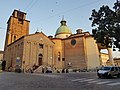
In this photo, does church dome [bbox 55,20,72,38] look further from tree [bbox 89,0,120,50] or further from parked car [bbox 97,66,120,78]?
parked car [bbox 97,66,120,78]

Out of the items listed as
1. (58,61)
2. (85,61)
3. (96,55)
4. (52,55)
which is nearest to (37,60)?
(52,55)

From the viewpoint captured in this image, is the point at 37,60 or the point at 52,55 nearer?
the point at 37,60

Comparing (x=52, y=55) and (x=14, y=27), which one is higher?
(x=14, y=27)

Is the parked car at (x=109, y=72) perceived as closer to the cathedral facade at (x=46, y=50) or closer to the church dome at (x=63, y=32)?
the cathedral facade at (x=46, y=50)

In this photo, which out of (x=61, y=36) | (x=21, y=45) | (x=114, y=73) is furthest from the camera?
(x=61, y=36)

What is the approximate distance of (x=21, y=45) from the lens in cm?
4678

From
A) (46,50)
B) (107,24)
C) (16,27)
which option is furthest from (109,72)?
(16,27)

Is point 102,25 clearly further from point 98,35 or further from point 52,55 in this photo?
point 52,55

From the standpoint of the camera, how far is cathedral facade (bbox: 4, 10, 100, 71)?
1829 inches

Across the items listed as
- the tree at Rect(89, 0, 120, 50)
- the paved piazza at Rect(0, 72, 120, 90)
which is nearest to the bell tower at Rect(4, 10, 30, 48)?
the tree at Rect(89, 0, 120, 50)

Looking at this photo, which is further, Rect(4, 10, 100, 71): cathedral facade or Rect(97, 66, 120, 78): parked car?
Rect(4, 10, 100, 71): cathedral facade

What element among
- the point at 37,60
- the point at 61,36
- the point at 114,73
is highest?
the point at 61,36

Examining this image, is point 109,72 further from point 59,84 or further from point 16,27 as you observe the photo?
point 16,27

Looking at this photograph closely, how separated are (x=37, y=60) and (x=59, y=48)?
12.4 metres
